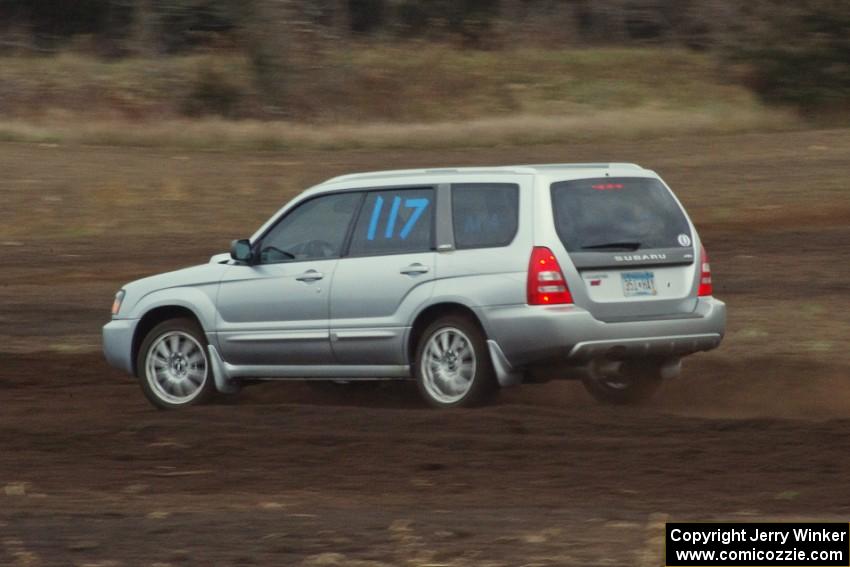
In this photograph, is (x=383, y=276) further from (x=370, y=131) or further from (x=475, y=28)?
(x=475, y=28)

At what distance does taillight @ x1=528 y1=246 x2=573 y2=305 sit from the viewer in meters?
10.3

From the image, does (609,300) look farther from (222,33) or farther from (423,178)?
(222,33)

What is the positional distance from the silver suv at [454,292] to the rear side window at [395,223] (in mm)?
12

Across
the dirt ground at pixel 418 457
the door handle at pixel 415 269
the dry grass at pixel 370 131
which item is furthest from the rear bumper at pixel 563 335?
the dry grass at pixel 370 131

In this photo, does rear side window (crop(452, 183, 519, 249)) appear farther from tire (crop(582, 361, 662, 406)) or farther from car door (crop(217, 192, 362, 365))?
tire (crop(582, 361, 662, 406))

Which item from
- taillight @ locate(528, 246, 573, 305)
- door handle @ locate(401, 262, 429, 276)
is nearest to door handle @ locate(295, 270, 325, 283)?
door handle @ locate(401, 262, 429, 276)

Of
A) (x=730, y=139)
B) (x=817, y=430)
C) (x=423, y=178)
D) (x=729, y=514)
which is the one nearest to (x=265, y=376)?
(x=423, y=178)

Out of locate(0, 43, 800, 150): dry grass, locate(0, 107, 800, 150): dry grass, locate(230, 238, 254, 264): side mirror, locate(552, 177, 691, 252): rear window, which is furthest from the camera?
locate(0, 43, 800, 150): dry grass

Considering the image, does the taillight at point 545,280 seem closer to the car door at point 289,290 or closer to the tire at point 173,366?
the car door at point 289,290

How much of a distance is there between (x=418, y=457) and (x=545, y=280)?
1.66m

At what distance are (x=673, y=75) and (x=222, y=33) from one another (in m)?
11.6

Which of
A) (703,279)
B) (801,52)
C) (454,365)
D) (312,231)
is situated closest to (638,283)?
(703,279)

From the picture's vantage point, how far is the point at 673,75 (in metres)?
43.2

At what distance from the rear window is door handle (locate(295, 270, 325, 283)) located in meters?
1.76
